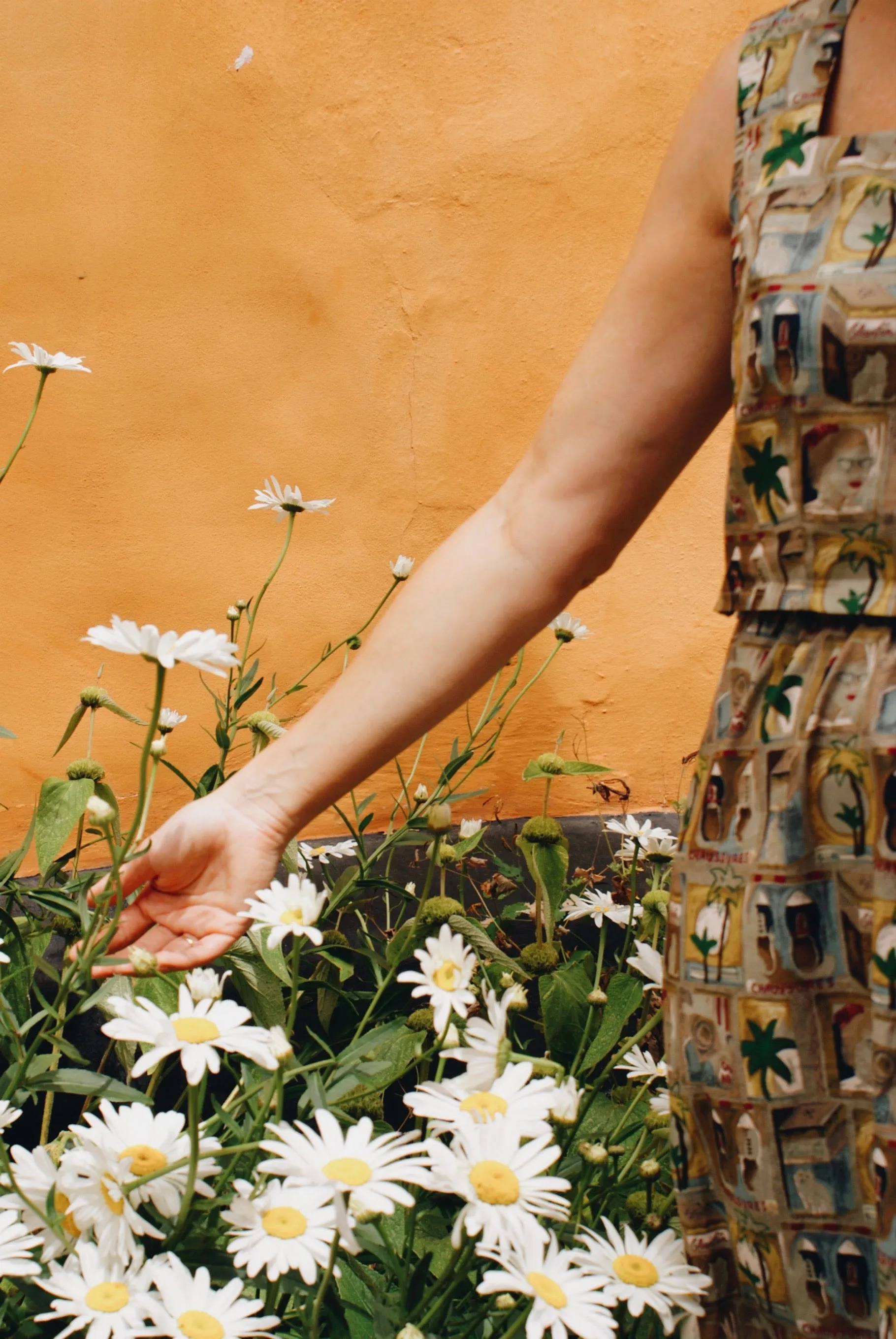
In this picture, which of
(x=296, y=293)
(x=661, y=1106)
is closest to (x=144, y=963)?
(x=661, y=1106)

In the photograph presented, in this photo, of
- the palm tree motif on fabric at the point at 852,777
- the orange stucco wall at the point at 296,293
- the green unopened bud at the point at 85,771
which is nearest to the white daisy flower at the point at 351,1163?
the palm tree motif on fabric at the point at 852,777

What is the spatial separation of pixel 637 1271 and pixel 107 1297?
1.11 feet

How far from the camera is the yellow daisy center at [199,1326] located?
0.67m

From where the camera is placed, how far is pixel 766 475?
75 centimetres

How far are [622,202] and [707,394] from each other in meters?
1.13

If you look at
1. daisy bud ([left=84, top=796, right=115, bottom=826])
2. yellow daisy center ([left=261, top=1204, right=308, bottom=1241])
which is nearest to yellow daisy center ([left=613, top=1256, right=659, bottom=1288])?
yellow daisy center ([left=261, top=1204, right=308, bottom=1241])

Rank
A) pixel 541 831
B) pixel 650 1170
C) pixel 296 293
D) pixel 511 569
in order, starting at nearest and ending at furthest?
pixel 511 569 → pixel 650 1170 → pixel 541 831 → pixel 296 293

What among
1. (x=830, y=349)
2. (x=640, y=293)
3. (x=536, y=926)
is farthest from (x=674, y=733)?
(x=830, y=349)

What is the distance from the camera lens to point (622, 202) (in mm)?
1854

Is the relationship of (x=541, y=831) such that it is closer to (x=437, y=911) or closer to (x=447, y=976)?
(x=437, y=911)

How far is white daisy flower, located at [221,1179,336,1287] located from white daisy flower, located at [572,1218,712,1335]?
0.18m

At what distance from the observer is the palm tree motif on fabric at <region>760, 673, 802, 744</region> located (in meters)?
0.72

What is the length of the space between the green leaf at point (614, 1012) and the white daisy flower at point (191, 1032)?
62 centimetres

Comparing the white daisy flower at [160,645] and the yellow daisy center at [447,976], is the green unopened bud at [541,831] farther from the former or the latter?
the white daisy flower at [160,645]
